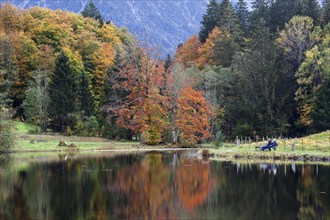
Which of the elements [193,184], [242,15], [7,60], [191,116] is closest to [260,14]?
[242,15]

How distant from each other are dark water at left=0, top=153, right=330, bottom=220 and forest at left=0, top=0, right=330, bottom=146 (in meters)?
20.1

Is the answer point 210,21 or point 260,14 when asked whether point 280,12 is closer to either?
point 260,14

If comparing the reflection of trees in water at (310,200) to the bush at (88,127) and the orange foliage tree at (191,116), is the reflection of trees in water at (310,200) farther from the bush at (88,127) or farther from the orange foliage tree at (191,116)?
the bush at (88,127)

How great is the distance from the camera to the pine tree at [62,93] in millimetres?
76375


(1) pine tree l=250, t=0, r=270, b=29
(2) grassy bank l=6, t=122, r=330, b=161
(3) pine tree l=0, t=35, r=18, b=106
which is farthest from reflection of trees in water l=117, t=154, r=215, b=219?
(1) pine tree l=250, t=0, r=270, b=29

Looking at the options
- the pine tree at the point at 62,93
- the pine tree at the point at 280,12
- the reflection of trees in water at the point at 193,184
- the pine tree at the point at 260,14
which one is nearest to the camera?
the reflection of trees in water at the point at 193,184

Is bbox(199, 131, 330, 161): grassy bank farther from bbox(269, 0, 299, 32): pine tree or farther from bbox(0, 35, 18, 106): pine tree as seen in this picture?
bbox(269, 0, 299, 32): pine tree

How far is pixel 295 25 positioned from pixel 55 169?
159 feet

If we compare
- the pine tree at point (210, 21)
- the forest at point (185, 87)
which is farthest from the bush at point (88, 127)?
the pine tree at point (210, 21)

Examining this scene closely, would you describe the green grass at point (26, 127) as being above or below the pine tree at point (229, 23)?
below

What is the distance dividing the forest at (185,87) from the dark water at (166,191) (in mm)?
20137

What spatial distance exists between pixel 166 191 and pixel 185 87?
4120cm

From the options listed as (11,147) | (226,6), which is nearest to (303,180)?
(11,147)

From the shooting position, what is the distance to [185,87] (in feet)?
220
